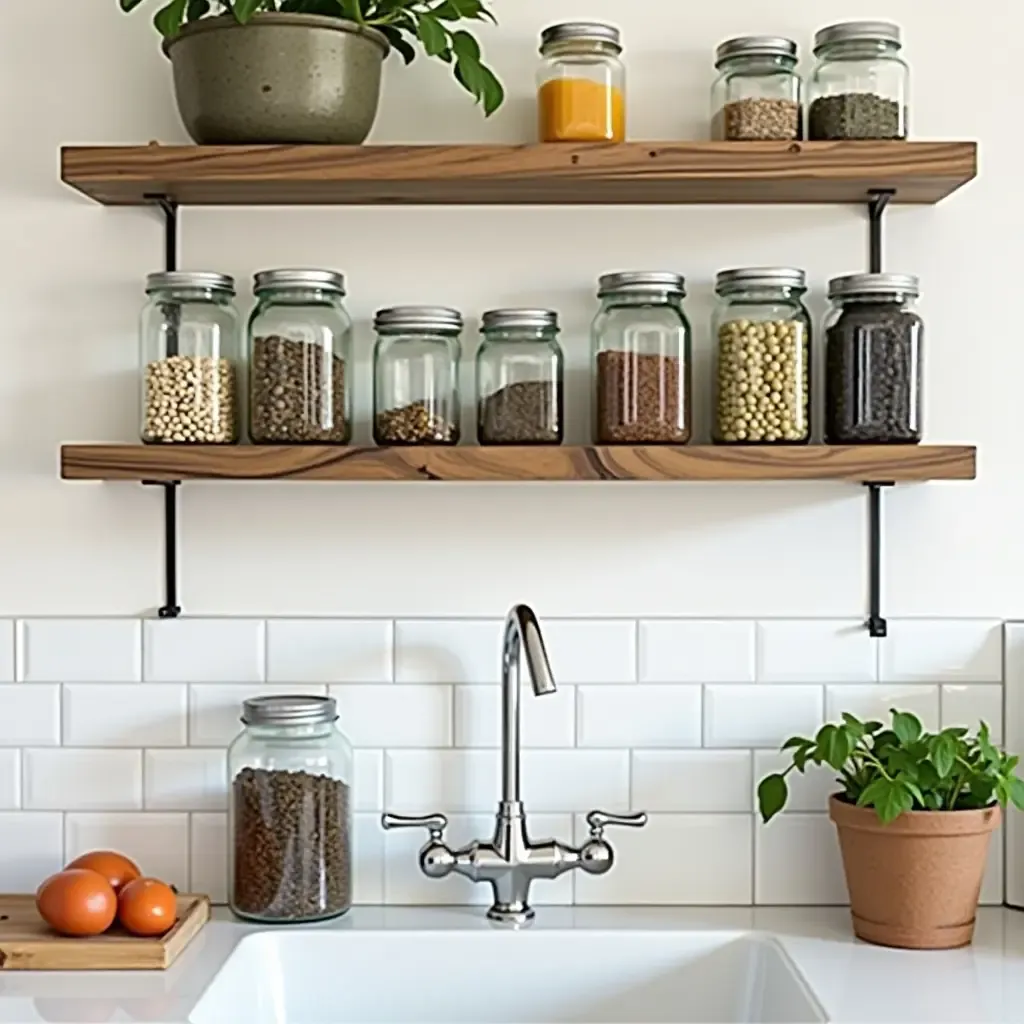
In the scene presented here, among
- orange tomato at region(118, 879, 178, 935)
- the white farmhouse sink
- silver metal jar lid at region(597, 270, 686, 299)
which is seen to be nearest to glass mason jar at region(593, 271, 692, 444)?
silver metal jar lid at region(597, 270, 686, 299)

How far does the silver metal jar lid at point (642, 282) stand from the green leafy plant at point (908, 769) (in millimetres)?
523

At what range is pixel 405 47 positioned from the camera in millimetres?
1850

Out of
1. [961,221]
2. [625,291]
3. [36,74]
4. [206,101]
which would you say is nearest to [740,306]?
[625,291]

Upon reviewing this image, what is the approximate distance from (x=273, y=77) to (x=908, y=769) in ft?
3.31

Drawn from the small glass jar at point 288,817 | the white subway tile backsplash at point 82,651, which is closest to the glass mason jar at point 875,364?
the small glass jar at point 288,817

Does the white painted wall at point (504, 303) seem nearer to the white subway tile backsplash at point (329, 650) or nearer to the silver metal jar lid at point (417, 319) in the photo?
the white subway tile backsplash at point (329, 650)

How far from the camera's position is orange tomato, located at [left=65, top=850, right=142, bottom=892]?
5.76 ft

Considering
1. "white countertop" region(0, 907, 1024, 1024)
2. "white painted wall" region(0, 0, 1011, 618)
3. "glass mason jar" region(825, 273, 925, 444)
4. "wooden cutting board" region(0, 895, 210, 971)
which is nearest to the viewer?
"white countertop" region(0, 907, 1024, 1024)

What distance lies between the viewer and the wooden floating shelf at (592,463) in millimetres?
1702

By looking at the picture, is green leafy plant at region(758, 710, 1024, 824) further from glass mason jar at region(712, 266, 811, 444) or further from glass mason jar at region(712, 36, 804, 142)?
glass mason jar at region(712, 36, 804, 142)

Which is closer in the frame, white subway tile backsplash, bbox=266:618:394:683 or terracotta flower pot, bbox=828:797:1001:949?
terracotta flower pot, bbox=828:797:1001:949

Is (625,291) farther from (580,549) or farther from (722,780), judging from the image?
(722,780)

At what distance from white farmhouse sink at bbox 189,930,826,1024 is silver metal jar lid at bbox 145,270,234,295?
73cm

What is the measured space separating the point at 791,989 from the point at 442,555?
64cm
